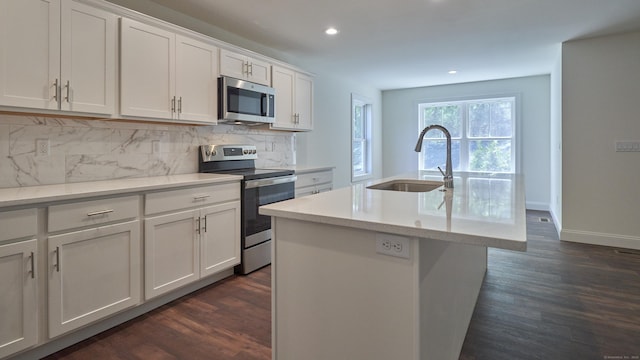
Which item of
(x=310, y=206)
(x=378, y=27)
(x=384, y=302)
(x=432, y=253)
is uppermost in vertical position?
(x=378, y=27)

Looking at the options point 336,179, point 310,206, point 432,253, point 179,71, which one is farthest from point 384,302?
point 336,179

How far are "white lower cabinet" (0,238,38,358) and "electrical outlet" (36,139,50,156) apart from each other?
789 millimetres

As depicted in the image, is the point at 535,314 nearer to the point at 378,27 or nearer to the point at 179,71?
the point at 378,27

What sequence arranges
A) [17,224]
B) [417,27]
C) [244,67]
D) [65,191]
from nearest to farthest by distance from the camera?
[17,224]
[65,191]
[244,67]
[417,27]

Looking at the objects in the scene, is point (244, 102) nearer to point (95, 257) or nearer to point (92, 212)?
point (92, 212)

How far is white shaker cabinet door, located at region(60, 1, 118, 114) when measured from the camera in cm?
213

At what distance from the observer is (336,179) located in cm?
576

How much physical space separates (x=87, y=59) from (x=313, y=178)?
7.91ft

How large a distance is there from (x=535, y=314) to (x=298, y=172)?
7.89 ft

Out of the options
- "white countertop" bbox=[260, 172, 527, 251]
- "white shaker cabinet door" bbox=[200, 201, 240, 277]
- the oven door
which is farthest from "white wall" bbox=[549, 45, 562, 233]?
"white shaker cabinet door" bbox=[200, 201, 240, 277]

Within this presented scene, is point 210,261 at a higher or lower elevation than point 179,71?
lower

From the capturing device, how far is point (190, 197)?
259 cm

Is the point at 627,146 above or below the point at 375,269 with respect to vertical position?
above

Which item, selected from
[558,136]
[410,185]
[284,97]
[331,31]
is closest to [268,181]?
[284,97]
